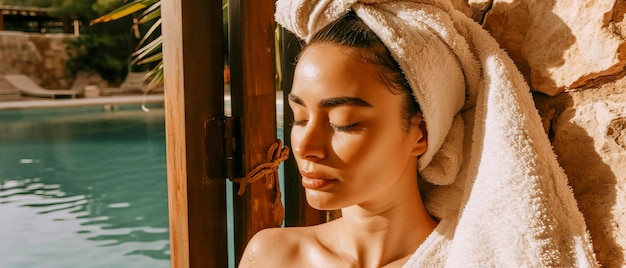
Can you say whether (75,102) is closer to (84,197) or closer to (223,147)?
(84,197)

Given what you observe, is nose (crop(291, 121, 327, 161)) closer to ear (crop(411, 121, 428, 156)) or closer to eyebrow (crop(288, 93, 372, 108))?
eyebrow (crop(288, 93, 372, 108))

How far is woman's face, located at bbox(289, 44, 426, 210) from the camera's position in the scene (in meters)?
0.99

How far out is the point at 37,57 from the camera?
57.0ft

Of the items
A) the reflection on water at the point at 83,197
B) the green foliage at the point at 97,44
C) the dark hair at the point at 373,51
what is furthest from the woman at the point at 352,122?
the green foliage at the point at 97,44

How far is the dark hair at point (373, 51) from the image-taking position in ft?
3.29

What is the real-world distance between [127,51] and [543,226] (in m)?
19.5

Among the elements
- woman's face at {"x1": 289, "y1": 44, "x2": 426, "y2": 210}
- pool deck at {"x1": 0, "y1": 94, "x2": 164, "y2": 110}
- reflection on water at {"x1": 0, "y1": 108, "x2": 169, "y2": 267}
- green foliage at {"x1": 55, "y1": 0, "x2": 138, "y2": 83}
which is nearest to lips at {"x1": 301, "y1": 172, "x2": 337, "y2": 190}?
woman's face at {"x1": 289, "y1": 44, "x2": 426, "y2": 210}

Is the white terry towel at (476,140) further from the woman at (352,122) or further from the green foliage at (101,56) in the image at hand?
the green foliage at (101,56)

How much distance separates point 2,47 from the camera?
54.8 ft

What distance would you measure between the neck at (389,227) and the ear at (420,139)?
9 centimetres

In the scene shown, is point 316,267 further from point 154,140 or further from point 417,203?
point 154,140

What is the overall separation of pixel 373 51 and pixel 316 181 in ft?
0.84

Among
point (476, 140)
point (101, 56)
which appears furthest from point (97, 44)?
point (476, 140)

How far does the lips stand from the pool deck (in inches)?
537
